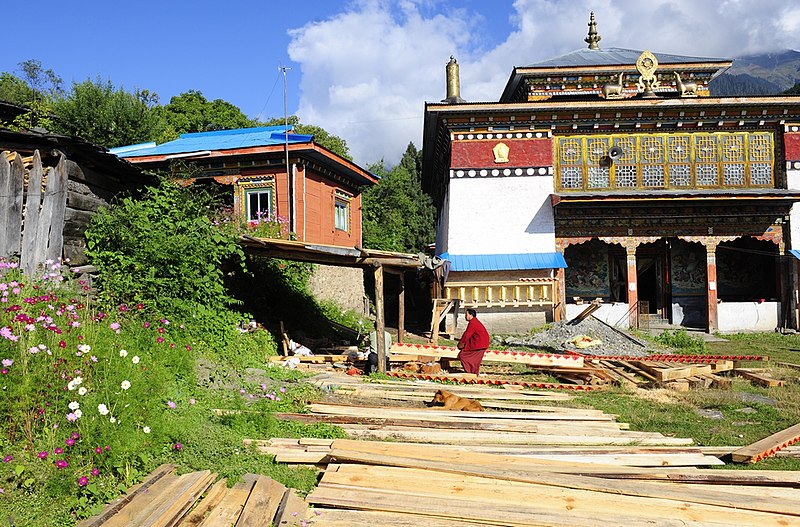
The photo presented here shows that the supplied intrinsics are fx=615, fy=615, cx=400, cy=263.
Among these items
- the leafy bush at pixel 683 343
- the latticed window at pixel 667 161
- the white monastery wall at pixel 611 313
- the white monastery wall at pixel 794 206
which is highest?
the latticed window at pixel 667 161

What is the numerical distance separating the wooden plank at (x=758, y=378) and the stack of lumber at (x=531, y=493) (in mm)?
6849

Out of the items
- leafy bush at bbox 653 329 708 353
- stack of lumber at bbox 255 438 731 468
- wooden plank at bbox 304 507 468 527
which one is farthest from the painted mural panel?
wooden plank at bbox 304 507 468 527

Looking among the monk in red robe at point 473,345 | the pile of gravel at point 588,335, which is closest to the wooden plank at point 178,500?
the monk in red robe at point 473,345

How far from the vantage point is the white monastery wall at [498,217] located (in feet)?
70.7

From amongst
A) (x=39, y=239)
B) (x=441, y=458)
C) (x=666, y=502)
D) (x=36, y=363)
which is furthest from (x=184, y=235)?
(x=666, y=502)

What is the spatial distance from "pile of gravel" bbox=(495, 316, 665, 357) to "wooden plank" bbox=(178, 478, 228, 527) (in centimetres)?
1276

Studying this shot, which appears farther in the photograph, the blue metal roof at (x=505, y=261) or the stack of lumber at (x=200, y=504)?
the blue metal roof at (x=505, y=261)

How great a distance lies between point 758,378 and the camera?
11.8 metres

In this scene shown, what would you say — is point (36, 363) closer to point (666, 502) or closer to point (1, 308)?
point (1, 308)

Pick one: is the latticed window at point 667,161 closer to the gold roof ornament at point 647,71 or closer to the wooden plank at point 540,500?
the gold roof ornament at point 647,71

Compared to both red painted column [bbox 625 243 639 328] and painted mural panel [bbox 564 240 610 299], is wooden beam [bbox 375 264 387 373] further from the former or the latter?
painted mural panel [bbox 564 240 610 299]

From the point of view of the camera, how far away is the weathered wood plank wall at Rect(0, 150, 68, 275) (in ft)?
27.3

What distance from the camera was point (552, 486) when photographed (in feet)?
15.8

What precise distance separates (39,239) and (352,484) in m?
6.25
